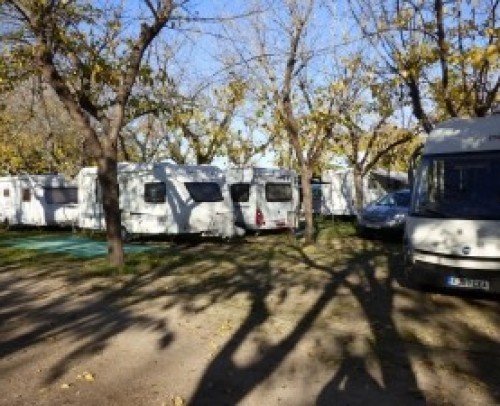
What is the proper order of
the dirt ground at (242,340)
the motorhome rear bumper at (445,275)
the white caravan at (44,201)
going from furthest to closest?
the white caravan at (44,201) → the motorhome rear bumper at (445,275) → the dirt ground at (242,340)

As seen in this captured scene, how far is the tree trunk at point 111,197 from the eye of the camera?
13.2 m

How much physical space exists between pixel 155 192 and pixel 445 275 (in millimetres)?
11625

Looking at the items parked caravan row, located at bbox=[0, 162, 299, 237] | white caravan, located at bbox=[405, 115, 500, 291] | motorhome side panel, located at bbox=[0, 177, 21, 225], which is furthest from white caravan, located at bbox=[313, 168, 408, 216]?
white caravan, located at bbox=[405, 115, 500, 291]

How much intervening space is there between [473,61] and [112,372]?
456cm

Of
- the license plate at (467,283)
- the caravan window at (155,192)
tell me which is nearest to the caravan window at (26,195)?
the caravan window at (155,192)

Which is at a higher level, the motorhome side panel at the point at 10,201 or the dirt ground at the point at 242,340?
the motorhome side panel at the point at 10,201

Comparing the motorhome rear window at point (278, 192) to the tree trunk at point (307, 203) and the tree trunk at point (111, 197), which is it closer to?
the tree trunk at point (307, 203)

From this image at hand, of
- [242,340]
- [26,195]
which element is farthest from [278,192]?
[242,340]

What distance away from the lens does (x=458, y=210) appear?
982 cm

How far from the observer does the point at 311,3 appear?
18.7m

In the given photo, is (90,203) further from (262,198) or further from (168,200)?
(262,198)

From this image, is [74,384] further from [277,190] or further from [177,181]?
[277,190]

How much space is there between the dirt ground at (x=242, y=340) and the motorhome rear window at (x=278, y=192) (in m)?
9.91

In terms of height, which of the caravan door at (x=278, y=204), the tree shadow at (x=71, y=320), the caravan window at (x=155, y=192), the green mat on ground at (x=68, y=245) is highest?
the caravan window at (x=155, y=192)
